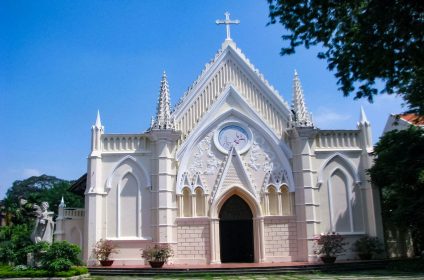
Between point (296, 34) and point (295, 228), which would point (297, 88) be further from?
point (296, 34)

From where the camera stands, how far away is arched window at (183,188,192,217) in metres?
24.6

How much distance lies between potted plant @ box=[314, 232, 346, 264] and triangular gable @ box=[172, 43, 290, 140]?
628 cm

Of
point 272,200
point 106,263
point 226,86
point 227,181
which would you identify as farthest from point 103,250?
point 226,86

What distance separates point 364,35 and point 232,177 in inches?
641

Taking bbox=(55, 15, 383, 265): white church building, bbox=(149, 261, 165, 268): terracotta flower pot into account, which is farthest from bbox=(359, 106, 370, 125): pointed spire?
bbox=(149, 261, 165, 268): terracotta flower pot

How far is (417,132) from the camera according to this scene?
22094 millimetres

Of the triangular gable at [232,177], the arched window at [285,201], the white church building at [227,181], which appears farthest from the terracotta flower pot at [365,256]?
the triangular gable at [232,177]

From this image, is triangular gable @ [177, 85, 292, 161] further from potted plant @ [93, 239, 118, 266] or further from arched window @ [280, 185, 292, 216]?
potted plant @ [93, 239, 118, 266]

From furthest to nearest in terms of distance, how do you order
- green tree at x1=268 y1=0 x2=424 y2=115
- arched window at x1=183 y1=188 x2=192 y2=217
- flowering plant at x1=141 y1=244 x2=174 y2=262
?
arched window at x1=183 y1=188 x2=192 y2=217, flowering plant at x1=141 y1=244 x2=174 y2=262, green tree at x1=268 y1=0 x2=424 y2=115

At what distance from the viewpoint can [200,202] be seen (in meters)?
24.7

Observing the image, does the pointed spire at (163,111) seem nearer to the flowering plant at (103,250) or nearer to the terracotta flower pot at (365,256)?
the flowering plant at (103,250)

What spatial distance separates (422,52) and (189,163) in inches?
694

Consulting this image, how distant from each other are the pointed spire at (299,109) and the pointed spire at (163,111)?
22.6 feet

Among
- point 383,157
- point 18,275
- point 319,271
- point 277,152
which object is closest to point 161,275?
point 18,275
